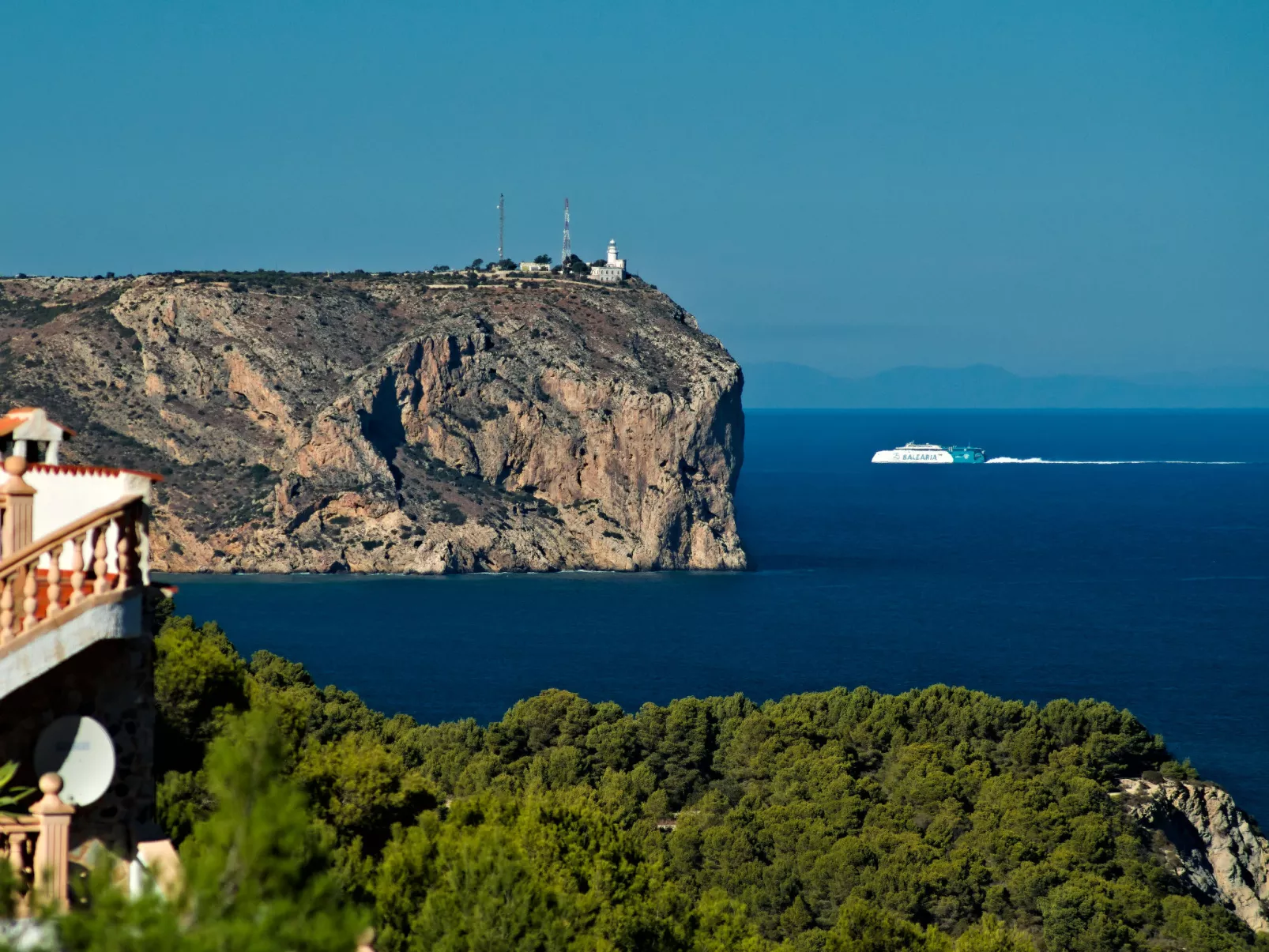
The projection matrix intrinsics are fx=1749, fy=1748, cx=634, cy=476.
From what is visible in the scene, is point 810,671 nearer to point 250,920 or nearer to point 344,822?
point 344,822

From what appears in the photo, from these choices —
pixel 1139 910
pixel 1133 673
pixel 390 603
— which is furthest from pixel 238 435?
pixel 1139 910

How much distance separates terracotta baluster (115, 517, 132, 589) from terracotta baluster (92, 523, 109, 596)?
0.10 meters

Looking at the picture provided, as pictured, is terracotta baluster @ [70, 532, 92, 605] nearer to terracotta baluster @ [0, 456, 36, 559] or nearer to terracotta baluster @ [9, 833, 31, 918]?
terracotta baluster @ [0, 456, 36, 559]

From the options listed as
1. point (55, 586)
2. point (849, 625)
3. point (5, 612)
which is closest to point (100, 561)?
point (55, 586)

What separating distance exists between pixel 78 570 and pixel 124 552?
258 mm

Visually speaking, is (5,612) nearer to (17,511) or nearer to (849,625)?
(17,511)

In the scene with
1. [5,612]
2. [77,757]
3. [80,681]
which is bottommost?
[77,757]

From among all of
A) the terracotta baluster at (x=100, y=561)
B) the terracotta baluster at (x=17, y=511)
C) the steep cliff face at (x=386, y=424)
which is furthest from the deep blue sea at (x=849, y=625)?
the terracotta baluster at (x=100, y=561)

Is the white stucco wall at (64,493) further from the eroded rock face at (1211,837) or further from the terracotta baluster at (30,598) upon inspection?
the eroded rock face at (1211,837)

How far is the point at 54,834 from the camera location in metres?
8.58

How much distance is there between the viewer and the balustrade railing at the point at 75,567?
8328mm

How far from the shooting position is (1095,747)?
130 feet

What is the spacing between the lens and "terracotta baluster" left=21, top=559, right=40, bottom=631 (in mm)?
8336

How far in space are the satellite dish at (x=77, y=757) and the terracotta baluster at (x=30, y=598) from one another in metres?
0.70
